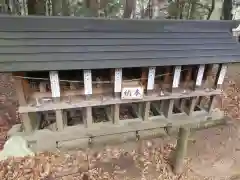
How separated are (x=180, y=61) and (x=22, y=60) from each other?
8.50ft

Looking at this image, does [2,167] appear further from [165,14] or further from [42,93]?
[165,14]

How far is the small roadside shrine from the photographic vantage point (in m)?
3.57

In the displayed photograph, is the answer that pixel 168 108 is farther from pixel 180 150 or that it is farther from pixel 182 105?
pixel 180 150

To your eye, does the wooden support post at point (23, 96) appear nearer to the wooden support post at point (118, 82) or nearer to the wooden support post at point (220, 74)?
the wooden support post at point (118, 82)

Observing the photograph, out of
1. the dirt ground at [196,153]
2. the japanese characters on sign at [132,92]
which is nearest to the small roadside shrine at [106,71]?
the japanese characters on sign at [132,92]

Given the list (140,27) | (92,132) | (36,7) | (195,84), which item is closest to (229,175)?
(195,84)

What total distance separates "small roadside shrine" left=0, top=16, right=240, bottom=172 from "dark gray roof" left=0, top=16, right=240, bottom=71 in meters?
0.01

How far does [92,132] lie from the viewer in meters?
4.36

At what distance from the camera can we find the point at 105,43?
3.89 metres

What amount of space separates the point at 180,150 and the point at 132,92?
1281 mm

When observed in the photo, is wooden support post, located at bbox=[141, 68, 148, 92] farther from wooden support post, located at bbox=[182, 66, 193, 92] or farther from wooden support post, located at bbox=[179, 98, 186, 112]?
wooden support post, located at bbox=[179, 98, 186, 112]

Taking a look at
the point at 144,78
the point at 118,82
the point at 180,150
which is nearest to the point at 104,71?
the point at 118,82

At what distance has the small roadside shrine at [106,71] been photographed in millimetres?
3568

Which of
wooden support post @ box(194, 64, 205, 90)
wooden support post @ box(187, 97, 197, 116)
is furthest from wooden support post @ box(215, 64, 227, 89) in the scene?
wooden support post @ box(187, 97, 197, 116)
